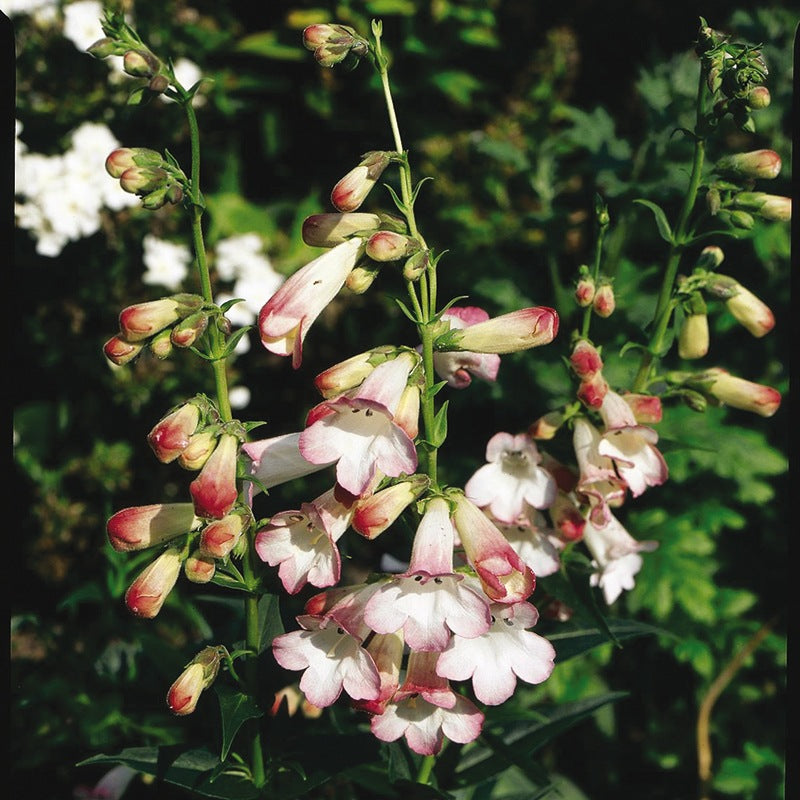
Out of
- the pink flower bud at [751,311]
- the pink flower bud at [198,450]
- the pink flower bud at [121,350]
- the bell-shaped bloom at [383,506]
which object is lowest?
the bell-shaped bloom at [383,506]

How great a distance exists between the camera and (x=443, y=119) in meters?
3.57

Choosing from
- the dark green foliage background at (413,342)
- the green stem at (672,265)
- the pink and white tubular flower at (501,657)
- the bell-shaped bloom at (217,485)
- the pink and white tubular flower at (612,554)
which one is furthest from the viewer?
A: the dark green foliage background at (413,342)

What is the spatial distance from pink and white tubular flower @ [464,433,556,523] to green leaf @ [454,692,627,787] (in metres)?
0.43

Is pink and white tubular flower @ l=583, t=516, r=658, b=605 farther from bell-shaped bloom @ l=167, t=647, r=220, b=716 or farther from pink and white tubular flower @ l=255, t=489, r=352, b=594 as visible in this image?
bell-shaped bloom @ l=167, t=647, r=220, b=716

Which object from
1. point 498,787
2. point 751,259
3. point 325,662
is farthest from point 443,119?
point 325,662

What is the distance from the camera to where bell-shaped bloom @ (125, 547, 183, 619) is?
1295mm

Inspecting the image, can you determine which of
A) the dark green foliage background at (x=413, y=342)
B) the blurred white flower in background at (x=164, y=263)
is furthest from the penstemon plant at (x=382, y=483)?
the blurred white flower in background at (x=164, y=263)

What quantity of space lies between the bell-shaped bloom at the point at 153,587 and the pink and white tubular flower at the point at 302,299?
0.35 meters

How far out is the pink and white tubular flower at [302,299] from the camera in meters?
1.33

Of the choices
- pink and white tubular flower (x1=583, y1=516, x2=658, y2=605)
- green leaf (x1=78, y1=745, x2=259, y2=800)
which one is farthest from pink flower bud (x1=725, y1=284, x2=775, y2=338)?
green leaf (x1=78, y1=745, x2=259, y2=800)

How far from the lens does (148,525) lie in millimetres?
1327

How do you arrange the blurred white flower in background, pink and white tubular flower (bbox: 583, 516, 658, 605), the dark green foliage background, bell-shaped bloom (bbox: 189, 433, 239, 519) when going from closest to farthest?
bell-shaped bloom (bbox: 189, 433, 239, 519), pink and white tubular flower (bbox: 583, 516, 658, 605), the dark green foliage background, the blurred white flower in background

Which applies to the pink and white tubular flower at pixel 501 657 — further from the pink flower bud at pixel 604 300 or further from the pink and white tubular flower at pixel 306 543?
the pink flower bud at pixel 604 300

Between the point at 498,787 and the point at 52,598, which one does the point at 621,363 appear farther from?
the point at 52,598
